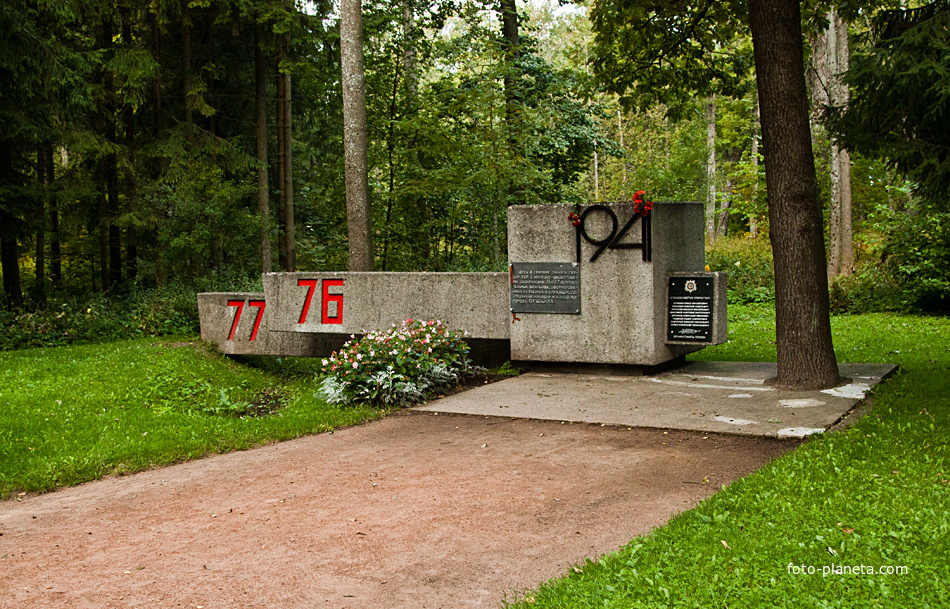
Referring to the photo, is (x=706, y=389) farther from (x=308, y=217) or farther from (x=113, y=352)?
(x=308, y=217)

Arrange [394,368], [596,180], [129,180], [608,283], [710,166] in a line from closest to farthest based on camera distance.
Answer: [394,368] < [608,283] < [129,180] < [710,166] < [596,180]

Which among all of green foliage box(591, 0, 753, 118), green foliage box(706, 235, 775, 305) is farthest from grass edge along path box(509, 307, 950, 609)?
green foliage box(706, 235, 775, 305)

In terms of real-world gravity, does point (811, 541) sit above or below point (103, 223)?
below

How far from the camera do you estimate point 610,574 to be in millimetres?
3625

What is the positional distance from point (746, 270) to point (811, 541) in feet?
→ 59.9

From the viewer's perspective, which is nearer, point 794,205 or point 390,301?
point 794,205

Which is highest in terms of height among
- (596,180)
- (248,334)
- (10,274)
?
(596,180)

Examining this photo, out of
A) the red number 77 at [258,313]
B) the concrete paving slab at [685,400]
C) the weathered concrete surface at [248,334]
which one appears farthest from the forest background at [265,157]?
the concrete paving slab at [685,400]

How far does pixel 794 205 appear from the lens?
807cm

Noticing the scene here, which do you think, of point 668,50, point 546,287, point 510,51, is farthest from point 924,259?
point 546,287

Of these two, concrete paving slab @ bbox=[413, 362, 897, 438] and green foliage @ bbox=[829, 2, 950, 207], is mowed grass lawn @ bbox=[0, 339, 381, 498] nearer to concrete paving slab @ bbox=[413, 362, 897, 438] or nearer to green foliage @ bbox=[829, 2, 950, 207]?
concrete paving slab @ bbox=[413, 362, 897, 438]

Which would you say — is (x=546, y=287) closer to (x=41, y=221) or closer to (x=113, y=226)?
(x=41, y=221)

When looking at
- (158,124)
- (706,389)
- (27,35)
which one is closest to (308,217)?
(158,124)

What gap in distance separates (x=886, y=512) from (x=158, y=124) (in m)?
20.2
